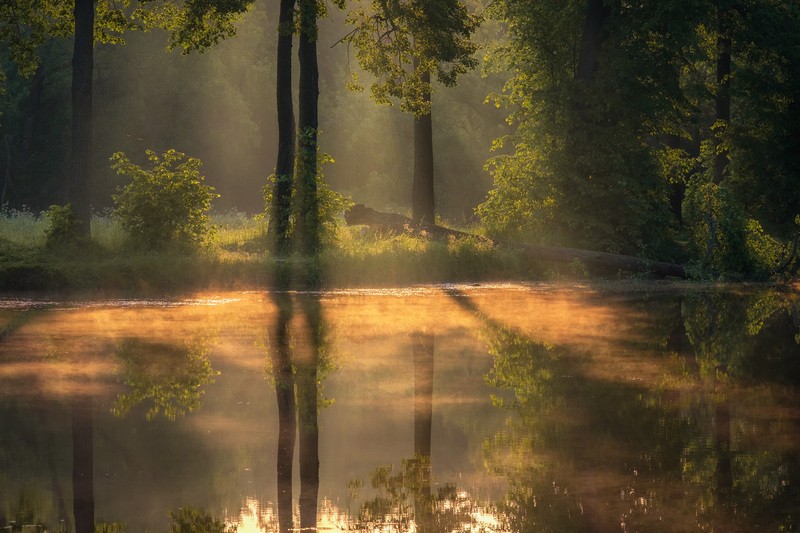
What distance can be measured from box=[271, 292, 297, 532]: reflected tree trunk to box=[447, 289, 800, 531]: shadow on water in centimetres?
150

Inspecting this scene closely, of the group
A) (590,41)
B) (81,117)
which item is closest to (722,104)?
(590,41)

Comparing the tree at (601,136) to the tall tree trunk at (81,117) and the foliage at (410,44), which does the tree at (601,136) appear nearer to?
the foliage at (410,44)

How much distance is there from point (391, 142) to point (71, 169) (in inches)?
1482

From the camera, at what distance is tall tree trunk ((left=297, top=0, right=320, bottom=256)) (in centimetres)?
2841

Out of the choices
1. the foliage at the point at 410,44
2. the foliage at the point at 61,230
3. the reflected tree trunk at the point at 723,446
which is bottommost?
the reflected tree trunk at the point at 723,446

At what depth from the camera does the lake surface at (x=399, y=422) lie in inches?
323

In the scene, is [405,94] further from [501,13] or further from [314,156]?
[501,13]

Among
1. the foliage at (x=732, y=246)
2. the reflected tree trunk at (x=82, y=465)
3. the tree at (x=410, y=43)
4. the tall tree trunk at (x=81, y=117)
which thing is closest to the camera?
the reflected tree trunk at (x=82, y=465)

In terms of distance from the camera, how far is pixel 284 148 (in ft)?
99.5

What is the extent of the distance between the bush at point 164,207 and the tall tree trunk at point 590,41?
427 inches

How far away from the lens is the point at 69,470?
30.7 feet

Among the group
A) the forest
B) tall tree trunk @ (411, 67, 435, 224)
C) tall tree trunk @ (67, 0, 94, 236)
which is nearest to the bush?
the forest

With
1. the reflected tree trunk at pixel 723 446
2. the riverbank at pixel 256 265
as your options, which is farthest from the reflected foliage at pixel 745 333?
the riverbank at pixel 256 265

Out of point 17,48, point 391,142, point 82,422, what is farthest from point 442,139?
point 82,422
